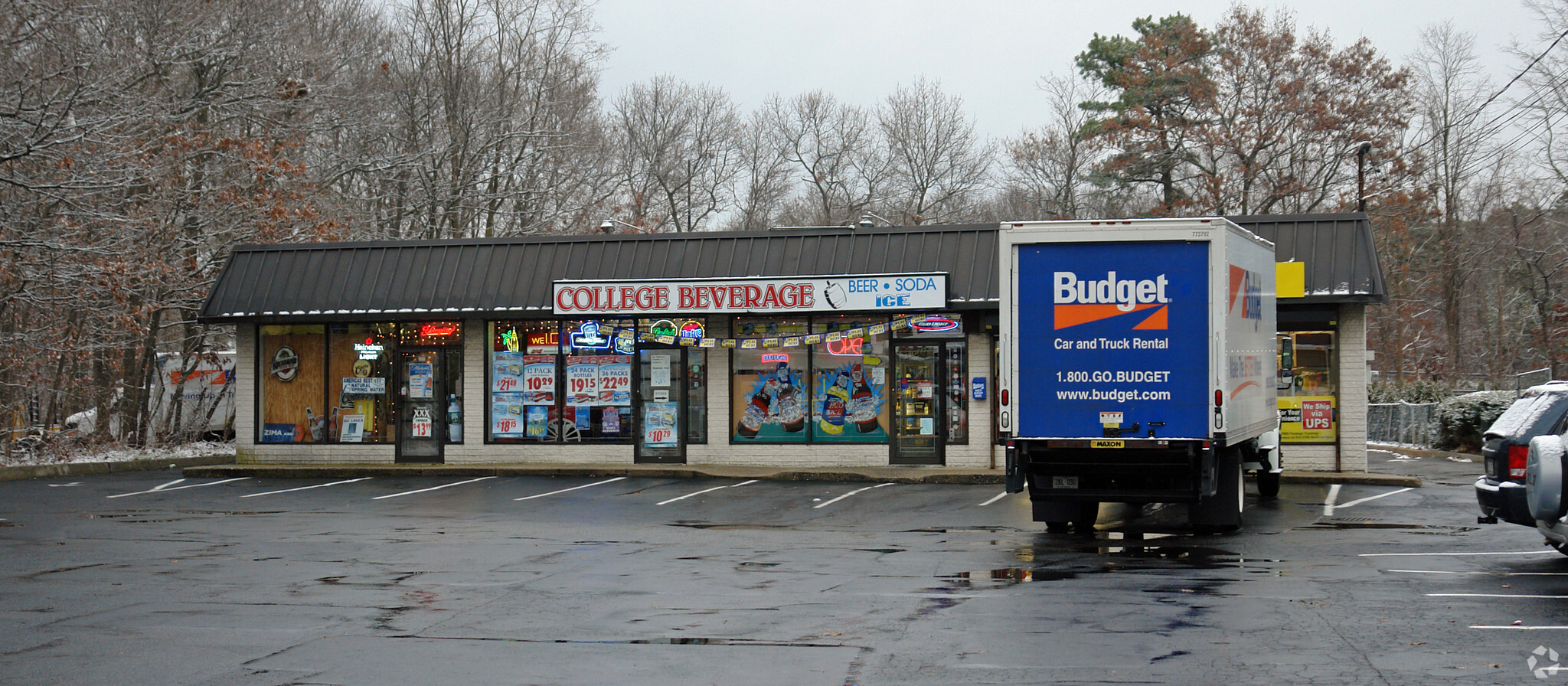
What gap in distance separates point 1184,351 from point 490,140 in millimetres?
28993

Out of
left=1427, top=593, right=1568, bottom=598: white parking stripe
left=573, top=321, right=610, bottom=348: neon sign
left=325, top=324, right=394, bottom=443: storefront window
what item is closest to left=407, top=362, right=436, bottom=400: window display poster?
left=325, top=324, right=394, bottom=443: storefront window

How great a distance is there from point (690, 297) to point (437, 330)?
17.7 ft

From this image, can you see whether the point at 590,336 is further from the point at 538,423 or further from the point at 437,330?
the point at 437,330

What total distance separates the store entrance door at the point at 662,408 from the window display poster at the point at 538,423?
184 cm

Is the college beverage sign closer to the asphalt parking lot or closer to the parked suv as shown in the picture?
the asphalt parking lot

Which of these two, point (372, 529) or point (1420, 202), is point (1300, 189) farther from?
point (372, 529)

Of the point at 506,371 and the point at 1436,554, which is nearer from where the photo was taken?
the point at 1436,554

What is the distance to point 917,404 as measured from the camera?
2302cm

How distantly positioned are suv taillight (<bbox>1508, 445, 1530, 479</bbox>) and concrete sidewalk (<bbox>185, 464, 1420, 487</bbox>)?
9723mm

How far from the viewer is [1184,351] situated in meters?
13.1

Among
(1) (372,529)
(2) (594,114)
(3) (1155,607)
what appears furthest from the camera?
(2) (594,114)

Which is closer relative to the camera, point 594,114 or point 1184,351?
point 1184,351

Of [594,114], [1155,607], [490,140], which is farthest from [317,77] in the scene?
[1155,607]

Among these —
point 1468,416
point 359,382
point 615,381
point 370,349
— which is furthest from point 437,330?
point 1468,416
